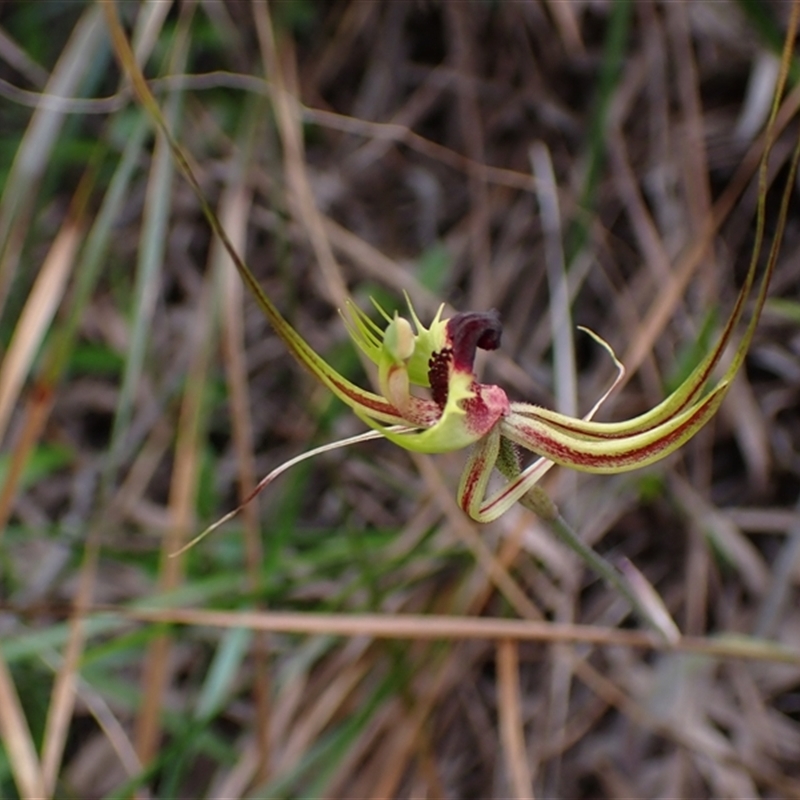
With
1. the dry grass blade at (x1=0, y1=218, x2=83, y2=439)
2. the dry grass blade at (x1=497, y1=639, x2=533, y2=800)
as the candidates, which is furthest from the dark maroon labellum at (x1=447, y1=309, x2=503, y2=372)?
the dry grass blade at (x1=0, y1=218, x2=83, y2=439)

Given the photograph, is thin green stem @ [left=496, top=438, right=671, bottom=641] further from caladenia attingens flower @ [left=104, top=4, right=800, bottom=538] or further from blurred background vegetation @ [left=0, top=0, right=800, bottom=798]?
blurred background vegetation @ [left=0, top=0, right=800, bottom=798]

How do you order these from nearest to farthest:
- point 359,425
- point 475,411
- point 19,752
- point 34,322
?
point 475,411
point 19,752
point 34,322
point 359,425

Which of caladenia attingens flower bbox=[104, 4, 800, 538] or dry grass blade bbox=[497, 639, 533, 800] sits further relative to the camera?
dry grass blade bbox=[497, 639, 533, 800]

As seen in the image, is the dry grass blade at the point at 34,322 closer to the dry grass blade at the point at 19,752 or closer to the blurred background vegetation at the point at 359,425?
the blurred background vegetation at the point at 359,425

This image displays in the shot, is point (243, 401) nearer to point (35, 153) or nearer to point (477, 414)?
point (35, 153)

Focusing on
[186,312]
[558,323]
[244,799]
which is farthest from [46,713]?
[558,323]

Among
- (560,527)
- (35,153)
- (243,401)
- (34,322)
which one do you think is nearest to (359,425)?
(243,401)
